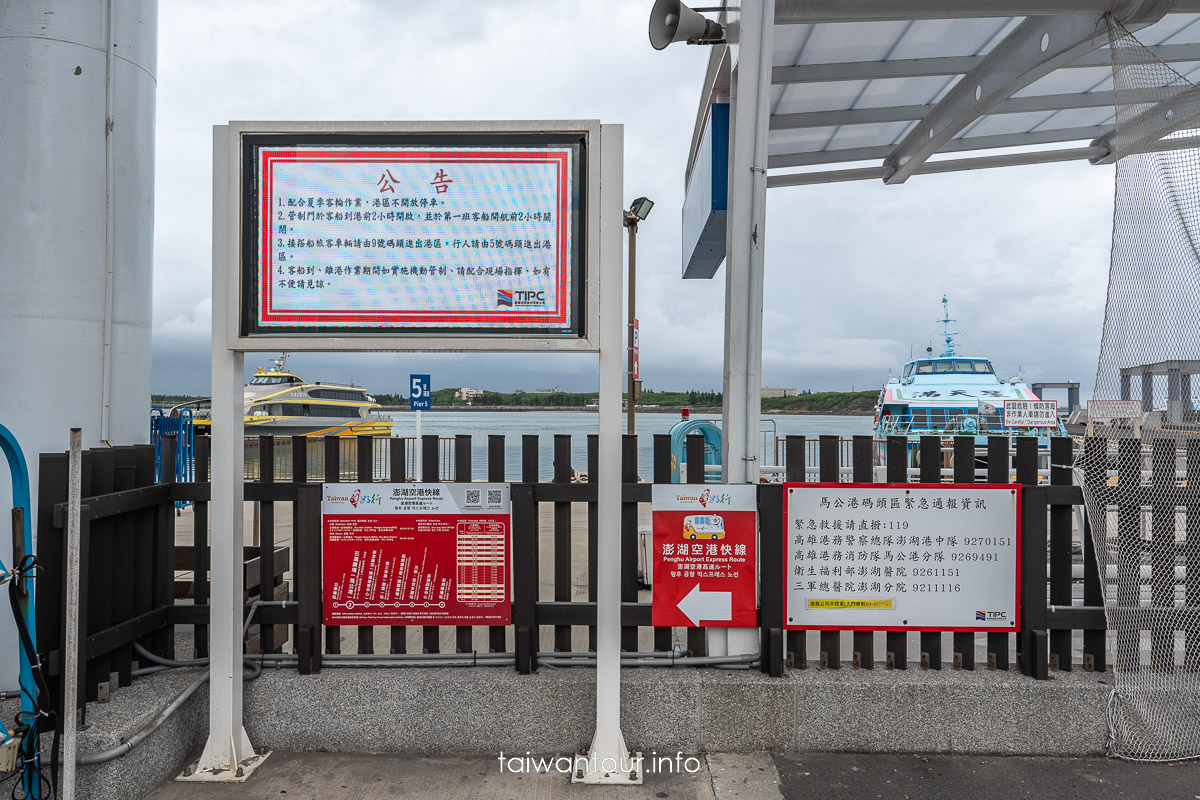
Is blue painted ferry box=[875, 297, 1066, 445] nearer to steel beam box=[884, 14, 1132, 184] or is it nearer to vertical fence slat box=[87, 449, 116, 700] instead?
steel beam box=[884, 14, 1132, 184]

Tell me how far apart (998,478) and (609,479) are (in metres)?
2.19

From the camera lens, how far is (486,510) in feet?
12.8


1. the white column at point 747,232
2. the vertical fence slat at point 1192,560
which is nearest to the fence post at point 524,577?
the white column at point 747,232

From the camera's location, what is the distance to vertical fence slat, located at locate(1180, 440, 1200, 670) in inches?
146

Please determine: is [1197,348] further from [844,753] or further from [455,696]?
[455,696]

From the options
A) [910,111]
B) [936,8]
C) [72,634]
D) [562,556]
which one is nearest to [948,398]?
[910,111]

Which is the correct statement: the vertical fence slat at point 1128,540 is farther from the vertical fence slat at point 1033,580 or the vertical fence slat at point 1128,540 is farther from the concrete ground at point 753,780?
the concrete ground at point 753,780

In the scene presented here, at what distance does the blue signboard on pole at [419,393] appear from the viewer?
17.2 meters

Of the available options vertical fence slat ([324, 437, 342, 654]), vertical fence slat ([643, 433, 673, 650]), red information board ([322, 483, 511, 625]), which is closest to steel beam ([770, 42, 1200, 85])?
vertical fence slat ([643, 433, 673, 650])

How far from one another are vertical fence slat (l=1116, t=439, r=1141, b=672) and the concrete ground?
558 millimetres

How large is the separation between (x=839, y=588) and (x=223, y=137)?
381cm

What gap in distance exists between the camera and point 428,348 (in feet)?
11.0

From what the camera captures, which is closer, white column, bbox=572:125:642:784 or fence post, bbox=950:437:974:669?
white column, bbox=572:125:642:784

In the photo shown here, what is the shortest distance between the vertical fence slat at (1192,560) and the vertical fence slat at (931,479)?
1.19 metres
